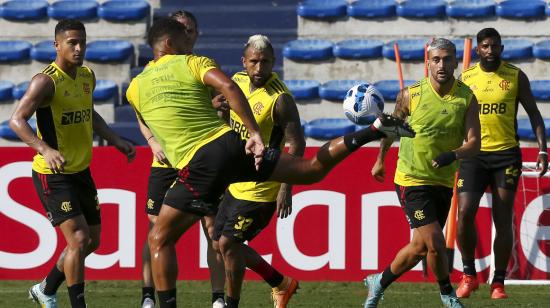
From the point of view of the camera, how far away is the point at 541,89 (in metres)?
14.6

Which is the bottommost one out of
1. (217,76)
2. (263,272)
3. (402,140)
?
(263,272)

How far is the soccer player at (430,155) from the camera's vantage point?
30.1 feet

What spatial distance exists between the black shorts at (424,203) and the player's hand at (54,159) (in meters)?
2.68

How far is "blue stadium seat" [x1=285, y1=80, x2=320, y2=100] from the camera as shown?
15.1 m

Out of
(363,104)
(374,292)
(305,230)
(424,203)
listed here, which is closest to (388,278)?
(374,292)

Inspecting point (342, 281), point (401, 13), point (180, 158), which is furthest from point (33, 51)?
point (180, 158)

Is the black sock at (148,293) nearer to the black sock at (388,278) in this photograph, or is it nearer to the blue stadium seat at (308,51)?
the black sock at (388,278)

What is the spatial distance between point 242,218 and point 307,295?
2.24 m

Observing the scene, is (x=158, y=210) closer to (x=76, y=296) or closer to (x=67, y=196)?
(x=67, y=196)

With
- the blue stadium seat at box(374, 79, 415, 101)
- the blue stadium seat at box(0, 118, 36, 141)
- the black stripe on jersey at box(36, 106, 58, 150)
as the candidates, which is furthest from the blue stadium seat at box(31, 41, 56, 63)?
the black stripe on jersey at box(36, 106, 58, 150)

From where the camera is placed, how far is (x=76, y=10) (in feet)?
54.2

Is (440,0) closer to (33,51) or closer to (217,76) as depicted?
(33,51)

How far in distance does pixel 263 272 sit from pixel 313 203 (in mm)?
2749

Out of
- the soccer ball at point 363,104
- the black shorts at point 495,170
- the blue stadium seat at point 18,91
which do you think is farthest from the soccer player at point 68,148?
the blue stadium seat at point 18,91
